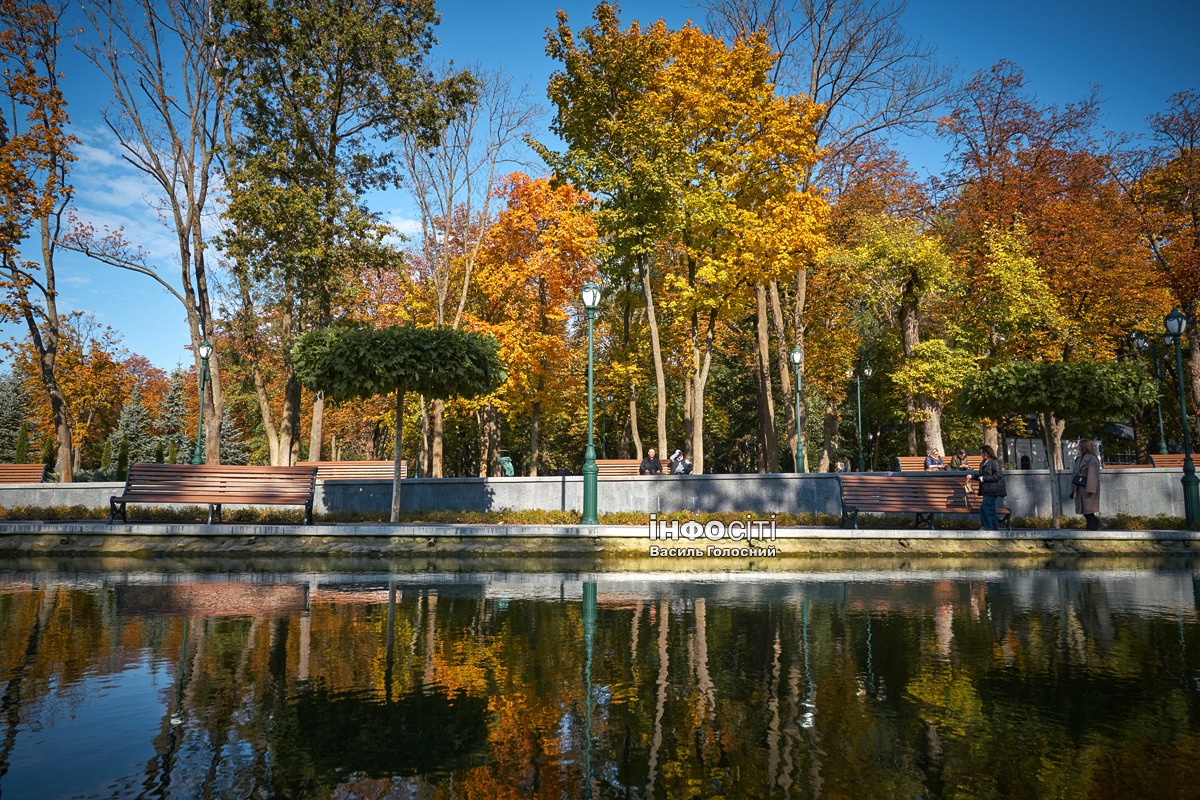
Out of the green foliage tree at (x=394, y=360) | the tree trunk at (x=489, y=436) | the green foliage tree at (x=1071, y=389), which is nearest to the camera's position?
the green foliage tree at (x=394, y=360)

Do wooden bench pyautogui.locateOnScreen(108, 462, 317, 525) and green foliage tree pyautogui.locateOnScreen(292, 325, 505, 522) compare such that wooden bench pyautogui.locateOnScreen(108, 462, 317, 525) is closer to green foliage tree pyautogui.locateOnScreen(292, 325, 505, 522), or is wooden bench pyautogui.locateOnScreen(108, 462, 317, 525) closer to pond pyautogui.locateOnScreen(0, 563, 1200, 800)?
green foliage tree pyautogui.locateOnScreen(292, 325, 505, 522)

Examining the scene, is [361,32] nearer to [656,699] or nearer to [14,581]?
[14,581]

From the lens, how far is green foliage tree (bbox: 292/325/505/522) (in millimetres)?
14641

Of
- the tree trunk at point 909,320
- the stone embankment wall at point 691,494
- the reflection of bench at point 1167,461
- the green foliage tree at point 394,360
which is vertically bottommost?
the stone embankment wall at point 691,494

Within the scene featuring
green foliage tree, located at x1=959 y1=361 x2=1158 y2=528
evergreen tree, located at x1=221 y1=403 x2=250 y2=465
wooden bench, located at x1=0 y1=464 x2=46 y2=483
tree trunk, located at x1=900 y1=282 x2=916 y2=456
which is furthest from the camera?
evergreen tree, located at x1=221 y1=403 x2=250 y2=465

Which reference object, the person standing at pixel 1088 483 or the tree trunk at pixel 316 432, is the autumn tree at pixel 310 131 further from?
the person standing at pixel 1088 483

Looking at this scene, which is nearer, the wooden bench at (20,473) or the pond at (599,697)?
the pond at (599,697)

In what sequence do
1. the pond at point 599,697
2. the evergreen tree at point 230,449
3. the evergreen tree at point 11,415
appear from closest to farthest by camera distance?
the pond at point 599,697 < the evergreen tree at point 230,449 < the evergreen tree at point 11,415

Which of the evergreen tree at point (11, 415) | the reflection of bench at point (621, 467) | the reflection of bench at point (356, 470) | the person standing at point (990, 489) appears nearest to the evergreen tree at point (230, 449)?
the evergreen tree at point (11, 415)

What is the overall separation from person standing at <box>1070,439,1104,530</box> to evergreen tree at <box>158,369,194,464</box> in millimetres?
45827

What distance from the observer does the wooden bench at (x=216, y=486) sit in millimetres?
15438

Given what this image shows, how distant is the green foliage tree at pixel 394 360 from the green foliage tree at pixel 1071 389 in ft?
34.8

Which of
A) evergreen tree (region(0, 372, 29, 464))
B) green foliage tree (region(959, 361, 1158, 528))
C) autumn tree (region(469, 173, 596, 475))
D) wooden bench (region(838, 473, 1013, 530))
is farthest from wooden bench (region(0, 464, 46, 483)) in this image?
evergreen tree (region(0, 372, 29, 464))

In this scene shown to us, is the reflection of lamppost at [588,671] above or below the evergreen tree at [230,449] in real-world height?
below
